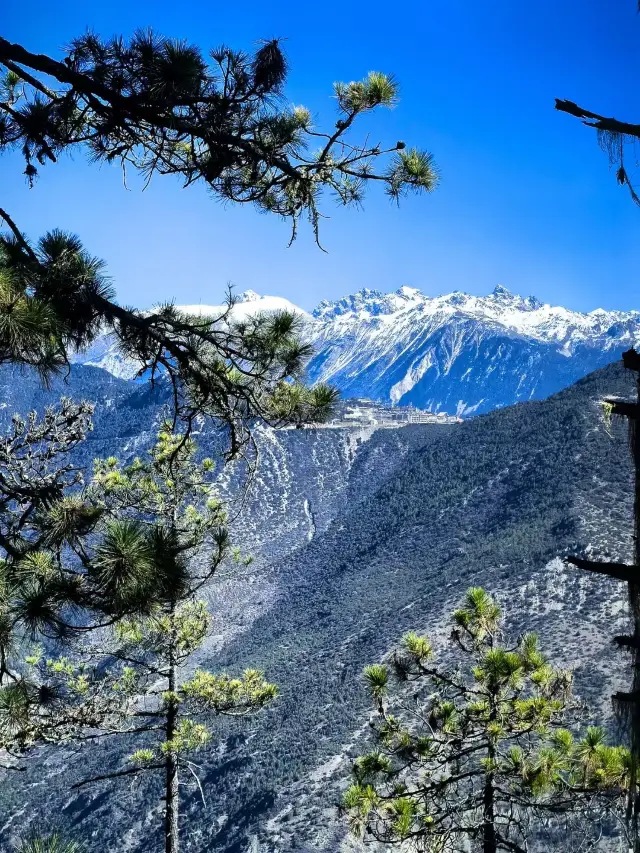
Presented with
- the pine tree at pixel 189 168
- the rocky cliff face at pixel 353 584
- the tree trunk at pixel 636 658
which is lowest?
the rocky cliff face at pixel 353 584

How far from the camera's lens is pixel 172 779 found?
1070 centimetres

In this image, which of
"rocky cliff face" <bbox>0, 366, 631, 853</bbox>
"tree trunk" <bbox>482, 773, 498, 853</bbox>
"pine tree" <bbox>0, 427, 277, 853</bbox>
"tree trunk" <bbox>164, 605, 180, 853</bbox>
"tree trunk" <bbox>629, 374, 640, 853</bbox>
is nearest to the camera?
"tree trunk" <bbox>629, 374, 640, 853</bbox>

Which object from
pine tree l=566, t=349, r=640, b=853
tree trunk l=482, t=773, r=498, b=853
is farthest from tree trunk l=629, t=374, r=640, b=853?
tree trunk l=482, t=773, r=498, b=853

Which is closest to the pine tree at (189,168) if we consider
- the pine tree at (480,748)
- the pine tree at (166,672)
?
the pine tree at (166,672)

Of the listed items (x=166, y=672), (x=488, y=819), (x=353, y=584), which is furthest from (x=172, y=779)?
(x=353, y=584)

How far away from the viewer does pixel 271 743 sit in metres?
41.3

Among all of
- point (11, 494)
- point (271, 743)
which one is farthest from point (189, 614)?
point (271, 743)

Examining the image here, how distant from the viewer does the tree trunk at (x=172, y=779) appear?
398 inches

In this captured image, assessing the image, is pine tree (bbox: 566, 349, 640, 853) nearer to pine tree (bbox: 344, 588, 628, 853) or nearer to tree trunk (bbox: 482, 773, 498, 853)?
pine tree (bbox: 344, 588, 628, 853)

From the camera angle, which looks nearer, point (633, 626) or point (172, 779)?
point (633, 626)

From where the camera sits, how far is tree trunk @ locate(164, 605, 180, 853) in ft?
33.2

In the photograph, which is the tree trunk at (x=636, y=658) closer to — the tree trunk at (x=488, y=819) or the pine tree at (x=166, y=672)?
the pine tree at (x=166, y=672)

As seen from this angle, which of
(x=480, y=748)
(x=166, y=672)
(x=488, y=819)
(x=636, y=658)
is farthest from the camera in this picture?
(x=166, y=672)

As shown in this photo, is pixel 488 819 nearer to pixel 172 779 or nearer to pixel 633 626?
pixel 172 779
